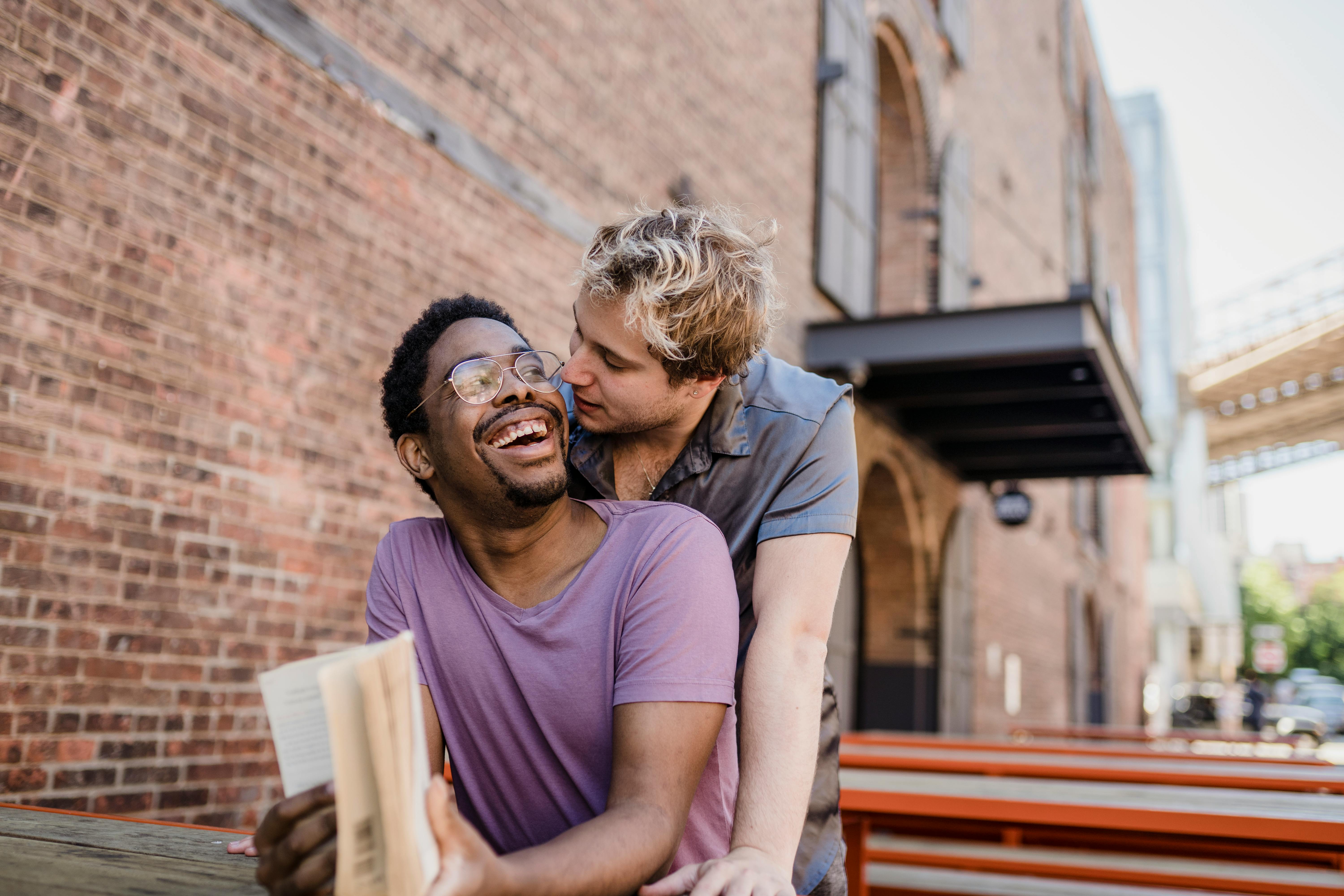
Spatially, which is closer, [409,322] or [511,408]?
[511,408]

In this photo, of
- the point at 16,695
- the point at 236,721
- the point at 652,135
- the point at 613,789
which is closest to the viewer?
the point at 613,789

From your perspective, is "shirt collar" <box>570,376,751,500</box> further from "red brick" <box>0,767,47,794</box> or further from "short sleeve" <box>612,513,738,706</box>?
"red brick" <box>0,767,47,794</box>

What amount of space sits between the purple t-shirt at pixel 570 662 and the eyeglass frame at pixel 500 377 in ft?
0.89

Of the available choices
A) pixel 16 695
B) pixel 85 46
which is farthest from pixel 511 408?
pixel 85 46

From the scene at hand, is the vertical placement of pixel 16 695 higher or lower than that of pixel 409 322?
lower

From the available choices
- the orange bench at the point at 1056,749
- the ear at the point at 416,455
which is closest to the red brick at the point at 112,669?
the ear at the point at 416,455

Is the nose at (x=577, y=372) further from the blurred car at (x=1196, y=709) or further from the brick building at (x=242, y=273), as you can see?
the blurred car at (x=1196, y=709)

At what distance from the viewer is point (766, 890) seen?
138cm

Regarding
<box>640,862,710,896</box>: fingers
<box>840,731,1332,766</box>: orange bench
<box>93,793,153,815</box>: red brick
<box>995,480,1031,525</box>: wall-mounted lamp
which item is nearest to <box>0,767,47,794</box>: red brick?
<box>93,793,153,815</box>: red brick

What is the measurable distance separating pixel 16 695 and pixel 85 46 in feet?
6.36

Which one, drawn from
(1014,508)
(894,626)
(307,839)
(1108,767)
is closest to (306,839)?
(307,839)

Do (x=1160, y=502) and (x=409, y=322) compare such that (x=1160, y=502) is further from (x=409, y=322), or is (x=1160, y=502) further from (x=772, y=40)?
(x=409, y=322)

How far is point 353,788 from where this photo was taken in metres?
0.92

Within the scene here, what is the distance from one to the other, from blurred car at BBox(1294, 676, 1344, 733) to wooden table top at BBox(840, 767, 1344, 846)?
29.7 m
